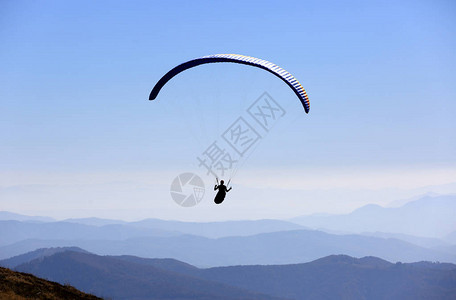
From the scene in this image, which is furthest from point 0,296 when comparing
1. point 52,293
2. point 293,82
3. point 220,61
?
point 293,82

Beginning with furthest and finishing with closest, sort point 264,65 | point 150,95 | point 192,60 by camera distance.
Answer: point 150,95 → point 192,60 → point 264,65

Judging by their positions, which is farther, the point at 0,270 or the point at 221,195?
the point at 0,270

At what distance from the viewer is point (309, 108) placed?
38.2m

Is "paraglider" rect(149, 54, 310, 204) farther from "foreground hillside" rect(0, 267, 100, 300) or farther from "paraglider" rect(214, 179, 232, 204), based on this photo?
"foreground hillside" rect(0, 267, 100, 300)

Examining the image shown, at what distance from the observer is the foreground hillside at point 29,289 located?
35.6 meters

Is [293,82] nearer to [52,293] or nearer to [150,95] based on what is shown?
[150,95]

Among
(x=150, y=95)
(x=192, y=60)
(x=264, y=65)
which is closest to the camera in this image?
(x=264, y=65)

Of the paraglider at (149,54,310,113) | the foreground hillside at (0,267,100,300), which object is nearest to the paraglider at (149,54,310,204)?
the paraglider at (149,54,310,113)

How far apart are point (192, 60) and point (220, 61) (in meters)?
2.60

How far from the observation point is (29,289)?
3772cm

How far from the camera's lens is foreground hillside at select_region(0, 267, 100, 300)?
35.6 meters

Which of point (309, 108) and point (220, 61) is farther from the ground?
point (220, 61)

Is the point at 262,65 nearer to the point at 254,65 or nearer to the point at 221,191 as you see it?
the point at 254,65

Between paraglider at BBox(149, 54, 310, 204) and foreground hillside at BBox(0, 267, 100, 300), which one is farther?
paraglider at BBox(149, 54, 310, 204)
